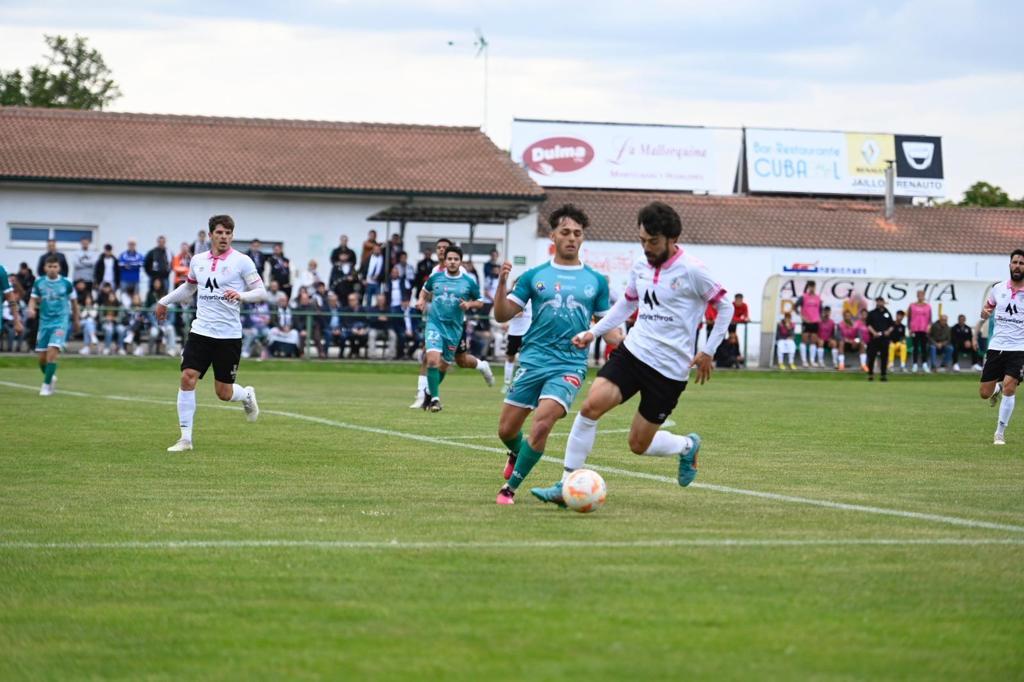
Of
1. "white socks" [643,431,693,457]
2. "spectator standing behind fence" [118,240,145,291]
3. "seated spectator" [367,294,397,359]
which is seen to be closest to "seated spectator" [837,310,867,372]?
"seated spectator" [367,294,397,359]

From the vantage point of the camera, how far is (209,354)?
1513 cm

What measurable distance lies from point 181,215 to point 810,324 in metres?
19.8

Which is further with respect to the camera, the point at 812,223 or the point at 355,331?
the point at 812,223

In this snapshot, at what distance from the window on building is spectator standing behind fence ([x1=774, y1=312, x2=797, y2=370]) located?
21.3 metres

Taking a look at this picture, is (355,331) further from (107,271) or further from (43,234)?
(43,234)

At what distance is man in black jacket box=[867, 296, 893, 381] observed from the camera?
36.0 m

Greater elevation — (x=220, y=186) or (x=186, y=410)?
(x=220, y=186)

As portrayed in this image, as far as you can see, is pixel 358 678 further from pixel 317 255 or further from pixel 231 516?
pixel 317 255

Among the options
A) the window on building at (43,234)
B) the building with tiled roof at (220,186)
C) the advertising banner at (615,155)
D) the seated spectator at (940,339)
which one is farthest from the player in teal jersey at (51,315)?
the advertising banner at (615,155)

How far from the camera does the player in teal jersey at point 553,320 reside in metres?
10.7

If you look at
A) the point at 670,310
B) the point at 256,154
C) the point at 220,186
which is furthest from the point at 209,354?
the point at 256,154

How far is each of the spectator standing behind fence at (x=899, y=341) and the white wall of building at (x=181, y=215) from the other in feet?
47.3

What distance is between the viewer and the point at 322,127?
52594 mm

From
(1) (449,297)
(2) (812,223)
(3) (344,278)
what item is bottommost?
(1) (449,297)
